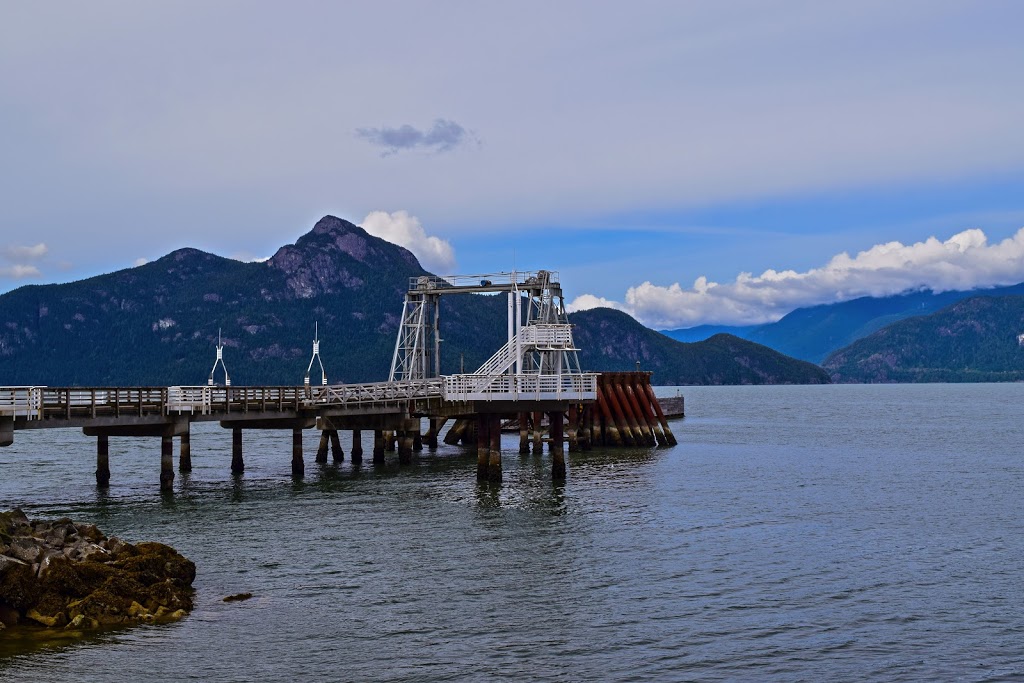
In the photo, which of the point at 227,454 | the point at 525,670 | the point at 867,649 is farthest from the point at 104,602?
the point at 227,454

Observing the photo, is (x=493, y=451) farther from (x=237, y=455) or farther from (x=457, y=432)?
(x=457, y=432)

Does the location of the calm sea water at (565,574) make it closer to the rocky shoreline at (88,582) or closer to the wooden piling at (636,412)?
the rocky shoreline at (88,582)

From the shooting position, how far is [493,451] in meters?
49.8

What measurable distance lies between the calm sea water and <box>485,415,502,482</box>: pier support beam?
1056 millimetres

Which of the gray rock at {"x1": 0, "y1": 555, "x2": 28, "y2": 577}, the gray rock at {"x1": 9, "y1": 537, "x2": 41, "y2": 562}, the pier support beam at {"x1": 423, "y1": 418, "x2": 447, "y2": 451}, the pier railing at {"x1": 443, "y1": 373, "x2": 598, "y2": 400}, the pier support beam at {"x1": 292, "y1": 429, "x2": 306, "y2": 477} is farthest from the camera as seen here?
the pier support beam at {"x1": 423, "y1": 418, "x2": 447, "y2": 451}

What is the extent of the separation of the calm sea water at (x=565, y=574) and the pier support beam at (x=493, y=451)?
106 cm

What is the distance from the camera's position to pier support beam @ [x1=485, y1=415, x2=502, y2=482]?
49.5m

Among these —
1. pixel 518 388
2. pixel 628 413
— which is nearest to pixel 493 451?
pixel 518 388

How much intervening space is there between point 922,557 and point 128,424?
103 feet

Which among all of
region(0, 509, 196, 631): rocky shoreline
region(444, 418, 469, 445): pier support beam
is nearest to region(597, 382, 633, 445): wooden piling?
region(444, 418, 469, 445): pier support beam

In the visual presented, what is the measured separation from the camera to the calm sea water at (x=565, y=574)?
21.2 metres

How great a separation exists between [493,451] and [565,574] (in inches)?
813

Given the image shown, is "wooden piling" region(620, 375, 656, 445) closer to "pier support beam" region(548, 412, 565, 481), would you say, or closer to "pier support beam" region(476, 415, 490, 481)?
"pier support beam" region(548, 412, 565, 481)

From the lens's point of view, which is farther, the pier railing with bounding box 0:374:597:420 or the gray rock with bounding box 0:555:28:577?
the pier railing with bounding box 0:374:597:420
